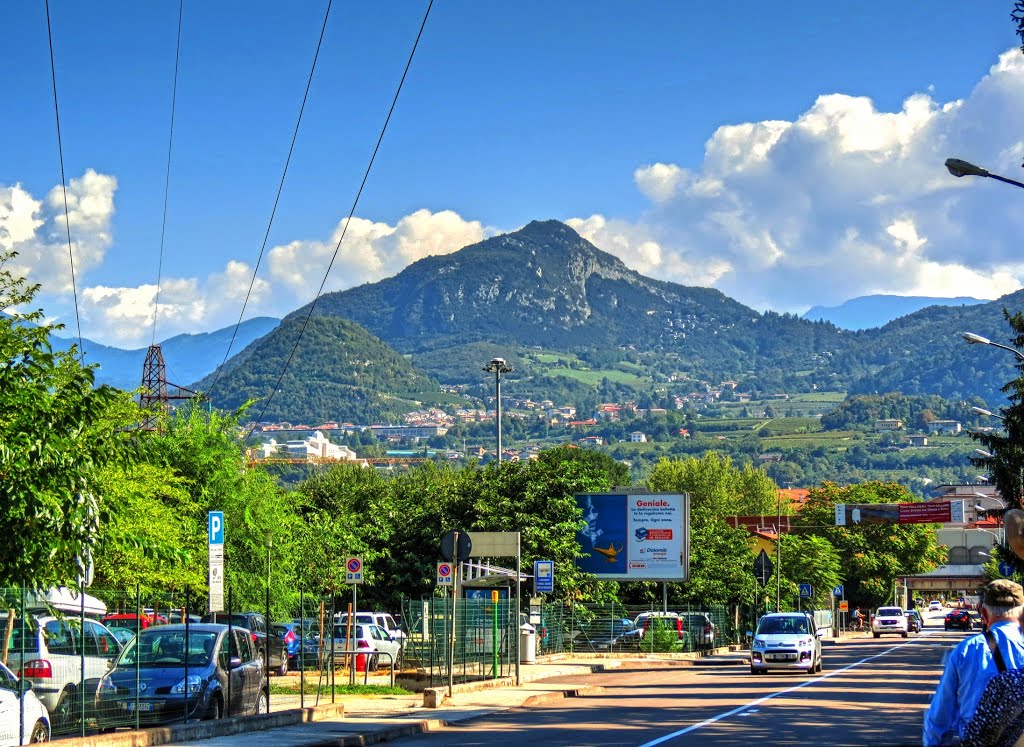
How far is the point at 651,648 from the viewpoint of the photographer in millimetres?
52375

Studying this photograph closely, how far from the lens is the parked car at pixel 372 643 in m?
39.6

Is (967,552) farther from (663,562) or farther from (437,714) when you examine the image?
(437,714)

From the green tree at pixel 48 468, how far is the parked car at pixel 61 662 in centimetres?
81

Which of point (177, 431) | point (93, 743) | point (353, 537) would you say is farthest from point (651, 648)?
point (93, 743)

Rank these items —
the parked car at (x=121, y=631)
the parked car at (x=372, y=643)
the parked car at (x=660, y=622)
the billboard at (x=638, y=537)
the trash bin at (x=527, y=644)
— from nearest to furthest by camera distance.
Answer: the parked car at (x=121, y=631)
the parked car at (x=372, y=643)
the trash bin at (x=527, y=644)
the parked car at (x=660, y=622)
the billboard at (x=638, y=537)

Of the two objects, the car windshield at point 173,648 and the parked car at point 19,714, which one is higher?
the car windshield at point 173,648

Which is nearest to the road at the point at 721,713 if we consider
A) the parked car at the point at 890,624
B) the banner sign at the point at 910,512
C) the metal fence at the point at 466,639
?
the metal fence at the point at 466,639

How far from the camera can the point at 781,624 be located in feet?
132

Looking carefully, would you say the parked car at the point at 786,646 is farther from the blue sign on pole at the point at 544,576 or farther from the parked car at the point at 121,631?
the parked car at the point at 121,631

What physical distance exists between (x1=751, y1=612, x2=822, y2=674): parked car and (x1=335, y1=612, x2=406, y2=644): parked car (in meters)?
9.92

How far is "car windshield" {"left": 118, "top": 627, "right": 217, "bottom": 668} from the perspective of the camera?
68.2 feet

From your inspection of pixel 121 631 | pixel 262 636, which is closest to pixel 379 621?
pixel 262 636

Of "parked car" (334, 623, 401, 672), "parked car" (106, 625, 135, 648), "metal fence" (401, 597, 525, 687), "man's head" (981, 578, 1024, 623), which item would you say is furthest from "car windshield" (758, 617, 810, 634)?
"man's head" (981, 578, 1024, 623)

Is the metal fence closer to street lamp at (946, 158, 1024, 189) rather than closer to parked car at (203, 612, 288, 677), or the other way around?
parked car at (203, 612, 288, 677)
